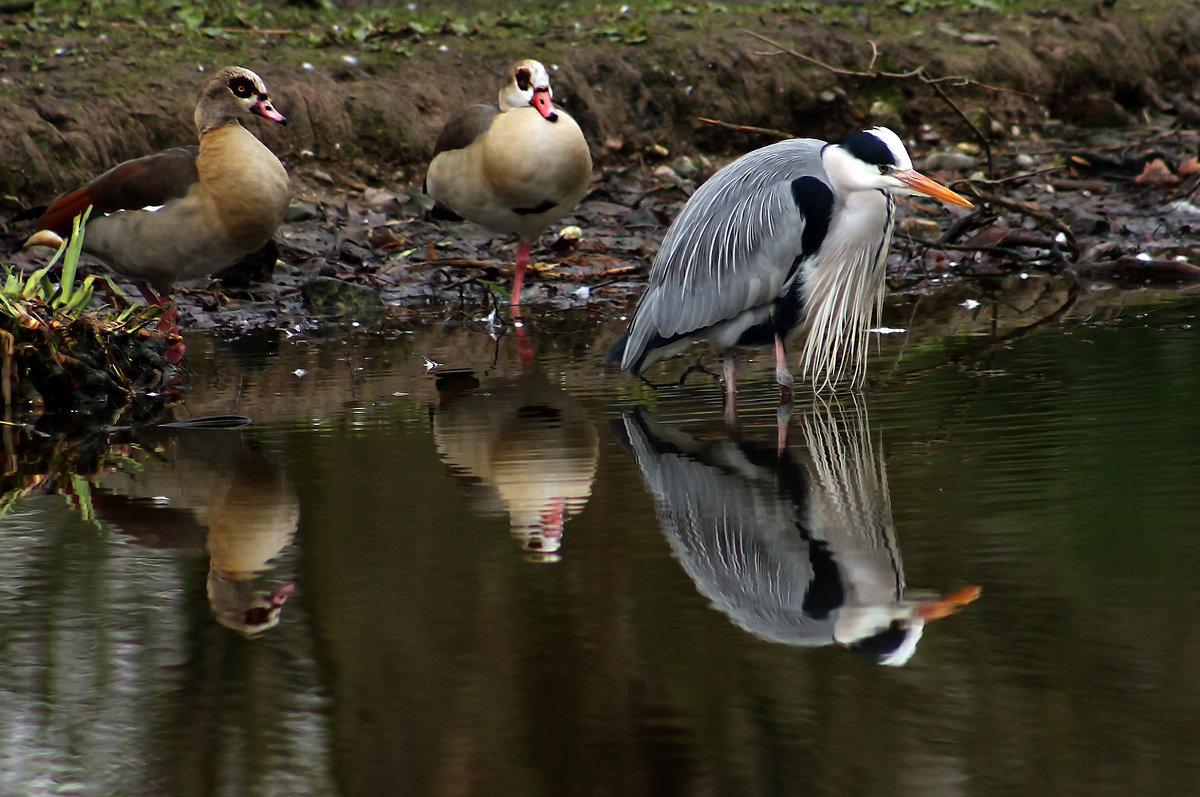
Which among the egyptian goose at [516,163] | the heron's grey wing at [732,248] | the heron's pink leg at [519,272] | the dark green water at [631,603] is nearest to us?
the dark green water at [631,603]

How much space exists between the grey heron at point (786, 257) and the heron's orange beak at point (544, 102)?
2725 millimetres

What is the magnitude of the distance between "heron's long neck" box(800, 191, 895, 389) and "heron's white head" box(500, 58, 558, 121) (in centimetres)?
342

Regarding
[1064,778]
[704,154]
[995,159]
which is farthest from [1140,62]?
[1064,778]

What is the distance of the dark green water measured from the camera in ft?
9.62

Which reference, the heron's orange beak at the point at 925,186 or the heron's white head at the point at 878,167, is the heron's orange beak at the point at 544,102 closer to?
the heron's white head at the point at 878,167

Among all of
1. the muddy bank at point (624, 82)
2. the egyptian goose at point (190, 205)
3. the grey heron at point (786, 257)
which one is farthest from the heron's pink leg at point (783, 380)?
the muddy bank at point (624, 82)

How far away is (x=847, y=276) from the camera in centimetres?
638

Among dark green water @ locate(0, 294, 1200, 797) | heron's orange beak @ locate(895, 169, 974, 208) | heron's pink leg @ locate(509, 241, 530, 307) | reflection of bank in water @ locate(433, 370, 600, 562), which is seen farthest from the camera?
heron's pink leg @ locate(509, 241, 530, 307)

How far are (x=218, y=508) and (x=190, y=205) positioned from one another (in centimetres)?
344

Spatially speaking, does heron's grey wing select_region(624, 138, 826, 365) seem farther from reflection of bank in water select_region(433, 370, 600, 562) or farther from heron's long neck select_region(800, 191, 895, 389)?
reflection of bank in water select_region(433, 370, 600, 562)

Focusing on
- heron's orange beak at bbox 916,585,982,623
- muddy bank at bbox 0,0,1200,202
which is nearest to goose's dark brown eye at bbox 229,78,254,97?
muddy bank at bbox 0,0,1200,202

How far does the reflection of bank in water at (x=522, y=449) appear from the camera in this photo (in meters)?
4.68

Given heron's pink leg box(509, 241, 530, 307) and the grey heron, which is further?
heron's pink leg box(509, 241, 530, 307)

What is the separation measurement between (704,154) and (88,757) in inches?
428
